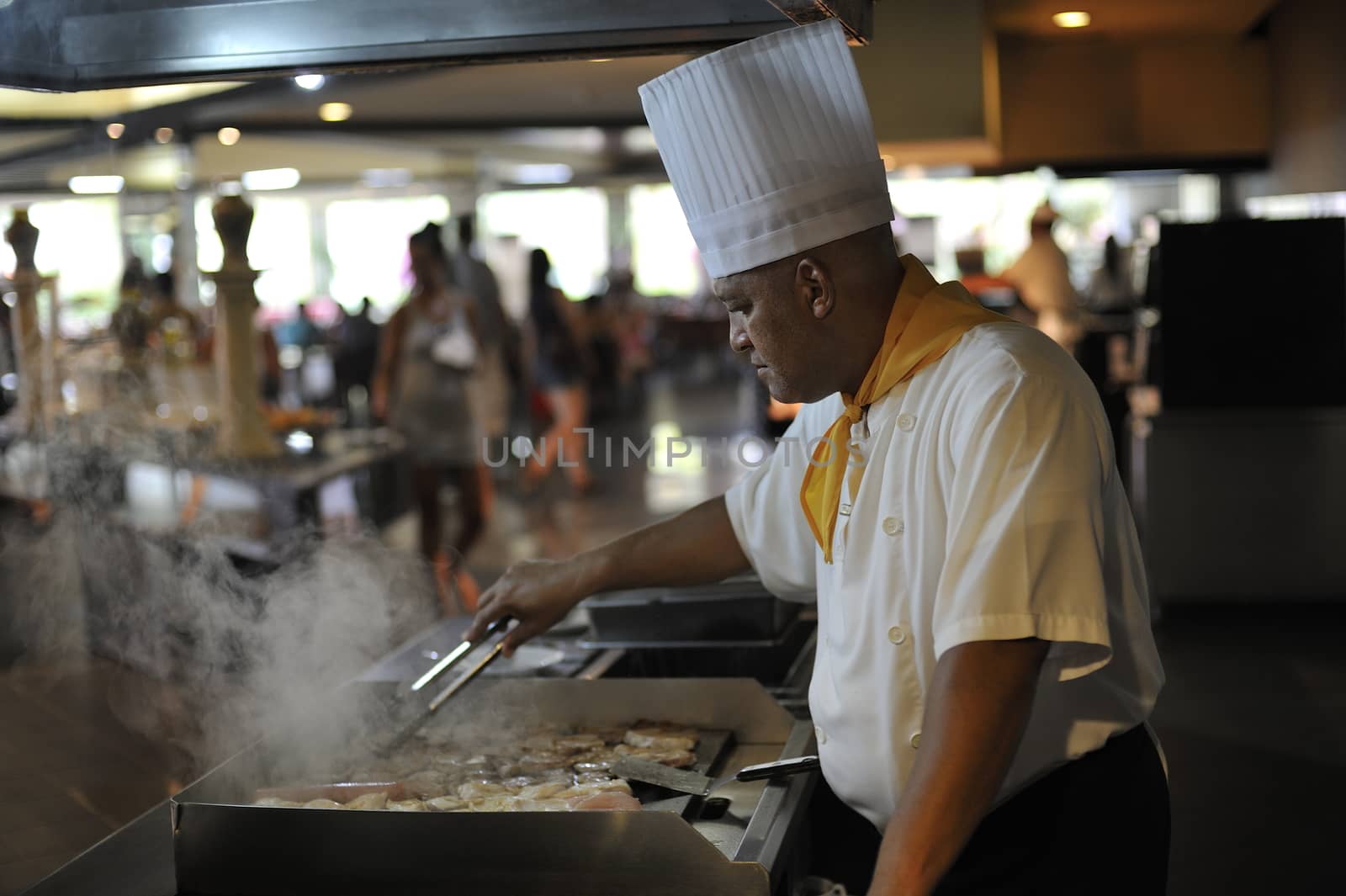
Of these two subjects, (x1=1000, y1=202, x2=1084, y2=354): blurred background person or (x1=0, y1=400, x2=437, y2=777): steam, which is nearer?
(x1=0, y1=400, x2=437, y2=777): steam

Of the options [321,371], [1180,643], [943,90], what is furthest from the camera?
[321,371]

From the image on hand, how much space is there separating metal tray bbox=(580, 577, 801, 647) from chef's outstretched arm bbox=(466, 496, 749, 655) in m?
0.29

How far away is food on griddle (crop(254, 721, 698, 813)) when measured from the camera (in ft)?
5.27

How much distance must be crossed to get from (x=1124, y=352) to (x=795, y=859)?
23.3ft

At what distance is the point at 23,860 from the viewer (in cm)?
218

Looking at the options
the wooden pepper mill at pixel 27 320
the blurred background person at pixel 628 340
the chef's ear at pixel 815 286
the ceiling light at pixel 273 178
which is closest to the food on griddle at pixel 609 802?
the chef's ear at pixel 815 286

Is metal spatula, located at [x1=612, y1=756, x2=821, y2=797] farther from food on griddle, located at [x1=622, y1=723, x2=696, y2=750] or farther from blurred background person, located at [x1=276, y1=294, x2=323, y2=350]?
blurred background person, located at [x1=276, y1=294, x2=323, y2=350]

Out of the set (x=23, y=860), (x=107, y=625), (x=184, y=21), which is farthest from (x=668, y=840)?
(x=107, y=625)

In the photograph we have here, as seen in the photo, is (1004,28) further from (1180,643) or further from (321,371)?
(321,371)

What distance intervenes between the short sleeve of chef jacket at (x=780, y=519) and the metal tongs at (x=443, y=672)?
39 cm

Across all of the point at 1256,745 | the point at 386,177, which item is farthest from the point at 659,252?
the point at 1256,745

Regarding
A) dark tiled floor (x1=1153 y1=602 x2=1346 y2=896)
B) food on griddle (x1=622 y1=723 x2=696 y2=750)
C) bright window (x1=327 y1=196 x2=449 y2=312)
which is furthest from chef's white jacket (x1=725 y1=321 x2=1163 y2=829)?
bright window (x1=327 y1=196 x2=449 y2=312)

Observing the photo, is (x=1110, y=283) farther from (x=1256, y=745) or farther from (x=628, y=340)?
(x=1256, y=745)

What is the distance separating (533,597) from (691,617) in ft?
1.37
